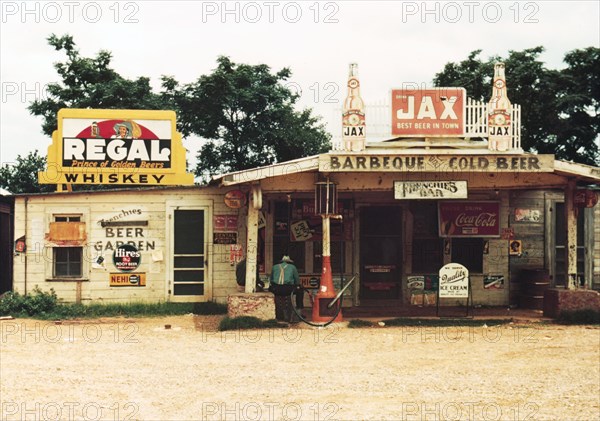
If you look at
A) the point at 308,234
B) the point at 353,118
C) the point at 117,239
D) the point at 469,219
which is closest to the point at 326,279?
the point at 308,234

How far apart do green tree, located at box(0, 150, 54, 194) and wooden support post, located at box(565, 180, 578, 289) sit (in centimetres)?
2874

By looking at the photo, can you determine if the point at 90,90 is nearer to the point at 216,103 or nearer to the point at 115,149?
the point at 216,103

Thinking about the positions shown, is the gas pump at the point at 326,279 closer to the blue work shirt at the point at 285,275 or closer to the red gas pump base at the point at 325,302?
the red gas pump base at the point at 325,302

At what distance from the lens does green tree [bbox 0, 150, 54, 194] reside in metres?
38.6

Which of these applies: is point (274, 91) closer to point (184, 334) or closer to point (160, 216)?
point (160, 216)

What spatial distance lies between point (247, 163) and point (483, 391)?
28.5 m

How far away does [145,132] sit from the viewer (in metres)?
19.3

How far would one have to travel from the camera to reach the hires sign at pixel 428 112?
15609 millimetres

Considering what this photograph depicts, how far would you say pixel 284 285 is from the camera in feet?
51.2

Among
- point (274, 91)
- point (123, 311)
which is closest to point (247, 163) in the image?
point (274, 91)

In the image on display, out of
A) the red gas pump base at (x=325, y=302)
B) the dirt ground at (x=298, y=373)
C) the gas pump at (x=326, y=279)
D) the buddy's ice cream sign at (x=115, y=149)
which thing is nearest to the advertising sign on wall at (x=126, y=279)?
the dirt ground at (x=298, y=373)

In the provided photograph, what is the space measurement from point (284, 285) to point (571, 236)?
6524 mm

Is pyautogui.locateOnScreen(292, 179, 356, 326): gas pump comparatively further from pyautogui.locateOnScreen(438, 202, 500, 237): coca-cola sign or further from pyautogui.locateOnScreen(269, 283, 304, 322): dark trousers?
pyautogui.locateOnScreen(438, 202, 500, 237): coca-cola sign

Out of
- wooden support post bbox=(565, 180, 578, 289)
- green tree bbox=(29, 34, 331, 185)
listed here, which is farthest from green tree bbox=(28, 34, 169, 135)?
wooden support post bbox=(565, 180, 578, 289)
